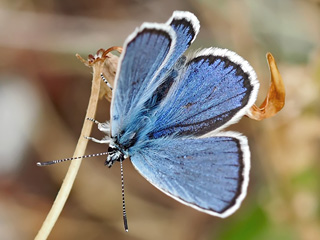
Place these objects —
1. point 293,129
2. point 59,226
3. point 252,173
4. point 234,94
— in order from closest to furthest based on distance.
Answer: point 234,94 < point 293,129 < point 59,226 < point 252,173

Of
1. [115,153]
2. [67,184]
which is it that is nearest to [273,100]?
[115,153]

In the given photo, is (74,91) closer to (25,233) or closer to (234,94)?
(25,233)

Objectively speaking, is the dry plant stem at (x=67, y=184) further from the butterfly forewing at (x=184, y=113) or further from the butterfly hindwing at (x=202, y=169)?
the butterfly hindwing at (x=202, y=169)

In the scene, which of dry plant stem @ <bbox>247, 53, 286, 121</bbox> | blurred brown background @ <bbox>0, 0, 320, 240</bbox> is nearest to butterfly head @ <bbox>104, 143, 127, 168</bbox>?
dry plant stem @ <bbox>247, 53, 286, 121</bbox>

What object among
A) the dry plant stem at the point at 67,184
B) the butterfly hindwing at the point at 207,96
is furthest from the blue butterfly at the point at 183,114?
the dry plant stem at the point at 67,184

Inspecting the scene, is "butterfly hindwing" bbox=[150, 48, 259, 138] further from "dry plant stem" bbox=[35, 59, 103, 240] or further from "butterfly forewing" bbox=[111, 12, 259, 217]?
"dry plant stem" bbox=[35, 59, 103, 240]

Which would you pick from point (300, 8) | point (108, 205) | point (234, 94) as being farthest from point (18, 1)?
point (234, 94)

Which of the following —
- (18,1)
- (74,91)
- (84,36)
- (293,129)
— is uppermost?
(18,1)
